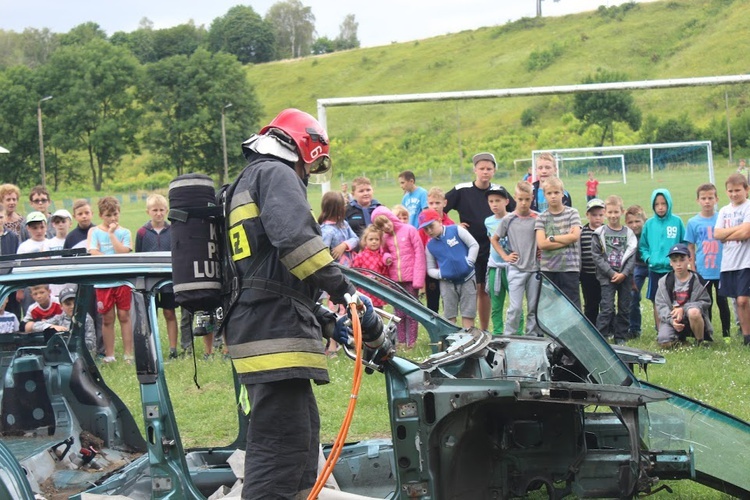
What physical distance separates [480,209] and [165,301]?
19.3 ft

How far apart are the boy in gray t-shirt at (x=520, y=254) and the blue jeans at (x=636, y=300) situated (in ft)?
4.38

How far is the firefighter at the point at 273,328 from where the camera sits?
389cm

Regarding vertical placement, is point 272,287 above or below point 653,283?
above

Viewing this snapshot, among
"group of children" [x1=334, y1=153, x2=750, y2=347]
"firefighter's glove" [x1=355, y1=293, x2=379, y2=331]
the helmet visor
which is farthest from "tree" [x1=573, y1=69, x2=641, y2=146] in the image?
"firefighter's glove" [x1=355, y1=293, x2=379, y2=331]

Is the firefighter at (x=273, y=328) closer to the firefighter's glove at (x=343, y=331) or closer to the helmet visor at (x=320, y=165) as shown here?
the firefighter's glove at (x=343, y=331)

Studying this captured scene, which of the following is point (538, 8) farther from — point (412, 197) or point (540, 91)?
point (412, 197)

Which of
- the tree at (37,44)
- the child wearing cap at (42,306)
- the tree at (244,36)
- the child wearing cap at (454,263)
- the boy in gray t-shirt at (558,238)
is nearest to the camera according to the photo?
the child wearing cap at (42,306)

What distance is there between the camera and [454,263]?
376 inches

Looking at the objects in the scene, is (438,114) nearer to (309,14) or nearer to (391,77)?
(391,77)

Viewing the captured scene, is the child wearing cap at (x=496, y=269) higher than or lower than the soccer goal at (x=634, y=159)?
lower

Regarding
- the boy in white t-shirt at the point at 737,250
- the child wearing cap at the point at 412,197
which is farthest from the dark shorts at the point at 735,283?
the child wearing cap at the point at 412,197

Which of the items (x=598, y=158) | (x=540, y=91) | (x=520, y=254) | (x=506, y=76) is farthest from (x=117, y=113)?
(x=520, y=254)

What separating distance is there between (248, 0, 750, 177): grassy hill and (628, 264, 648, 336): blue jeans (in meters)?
14.6

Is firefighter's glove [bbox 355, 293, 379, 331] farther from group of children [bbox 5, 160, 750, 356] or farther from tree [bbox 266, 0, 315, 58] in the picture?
tree [bbox 266, 0, 315, 58]
